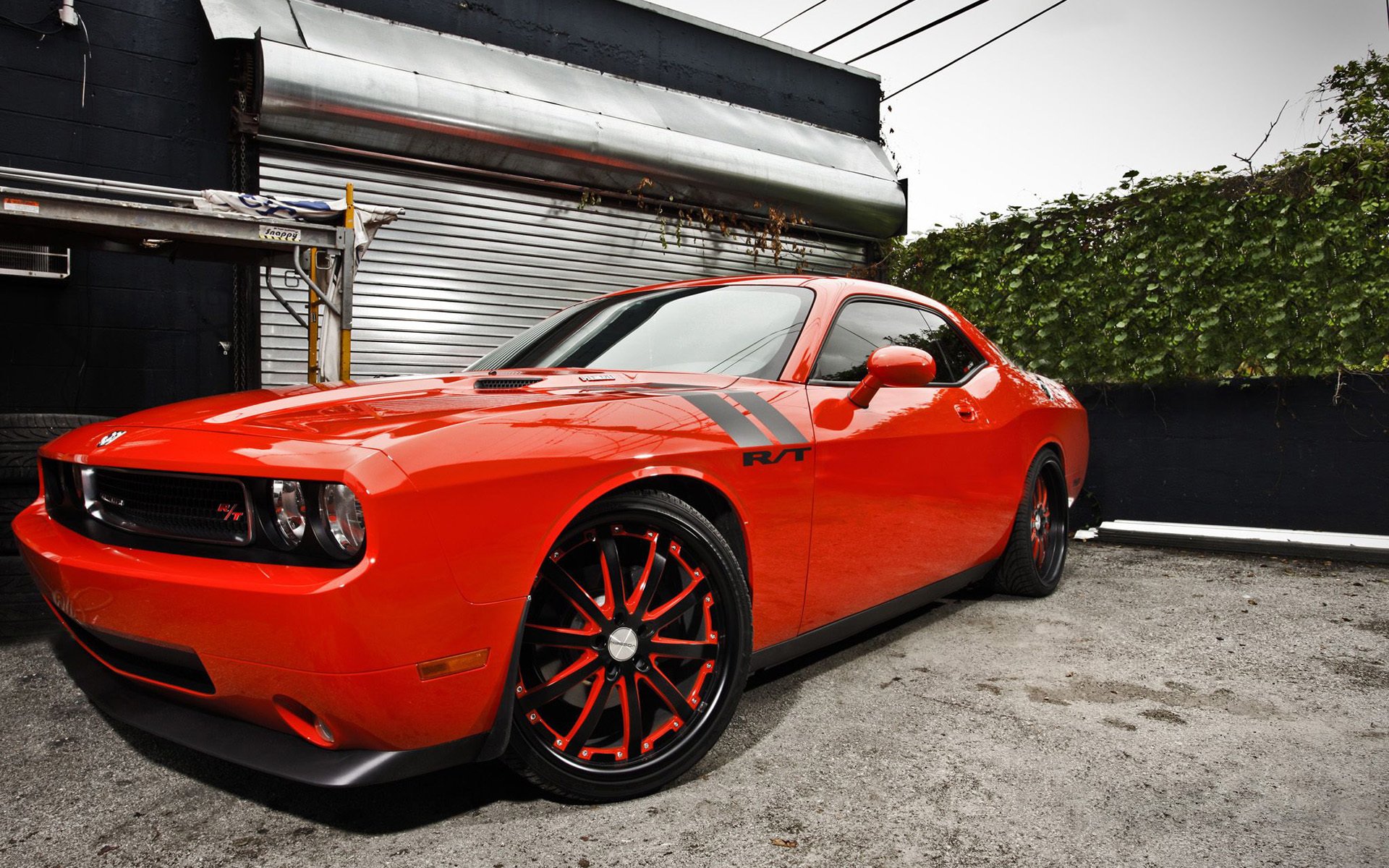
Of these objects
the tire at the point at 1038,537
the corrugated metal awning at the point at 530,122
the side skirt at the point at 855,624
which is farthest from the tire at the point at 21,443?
the tire at the point at 1038,537

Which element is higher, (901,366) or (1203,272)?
(1203,272)

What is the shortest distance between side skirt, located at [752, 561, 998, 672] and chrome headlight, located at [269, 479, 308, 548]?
1206 millimetres

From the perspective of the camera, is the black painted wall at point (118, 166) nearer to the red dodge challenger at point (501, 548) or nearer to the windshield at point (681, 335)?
the windshield at point (681, 335)

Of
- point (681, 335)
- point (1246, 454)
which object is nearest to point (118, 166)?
point (681, 335)

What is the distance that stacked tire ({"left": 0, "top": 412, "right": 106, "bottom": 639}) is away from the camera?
11.2 ft

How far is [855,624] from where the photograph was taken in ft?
9.39

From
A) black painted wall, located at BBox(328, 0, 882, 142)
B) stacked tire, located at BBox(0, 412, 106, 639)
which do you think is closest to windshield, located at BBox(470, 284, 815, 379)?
stacked tire, located at BBox(0, 412, 106, 639)

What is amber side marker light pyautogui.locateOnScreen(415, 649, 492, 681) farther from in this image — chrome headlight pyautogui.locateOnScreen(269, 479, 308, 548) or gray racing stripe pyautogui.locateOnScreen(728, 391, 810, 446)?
gray racing stripe pyautogui.locateOnScreen(728, 391, 810, 446)

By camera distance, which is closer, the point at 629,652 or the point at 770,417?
the point at 629,652

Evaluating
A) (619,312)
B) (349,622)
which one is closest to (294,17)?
(619,312)

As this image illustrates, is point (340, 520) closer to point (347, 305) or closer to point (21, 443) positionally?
point (21, 443)

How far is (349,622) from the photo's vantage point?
160 centimetres

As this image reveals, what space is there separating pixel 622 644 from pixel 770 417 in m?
0.79

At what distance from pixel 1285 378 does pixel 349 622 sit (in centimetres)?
613
